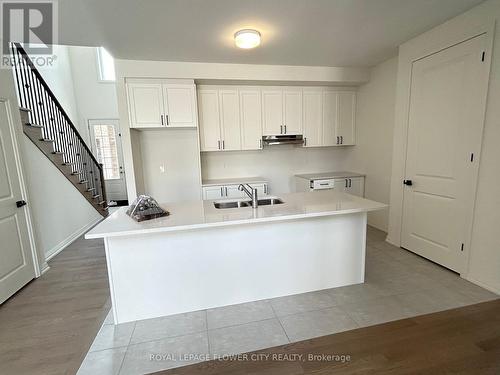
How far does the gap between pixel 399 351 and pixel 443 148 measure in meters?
2.17

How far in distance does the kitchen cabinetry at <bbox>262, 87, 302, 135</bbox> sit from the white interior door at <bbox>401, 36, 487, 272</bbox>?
1.70 meters

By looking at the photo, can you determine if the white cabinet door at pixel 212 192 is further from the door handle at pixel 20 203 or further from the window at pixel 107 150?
the window at pixel 107 150

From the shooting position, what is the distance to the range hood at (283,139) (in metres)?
4.12

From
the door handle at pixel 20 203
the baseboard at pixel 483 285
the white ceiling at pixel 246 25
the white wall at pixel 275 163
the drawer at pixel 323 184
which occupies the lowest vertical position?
the baseboard at pixel 483 285

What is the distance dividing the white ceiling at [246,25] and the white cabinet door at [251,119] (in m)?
0.71

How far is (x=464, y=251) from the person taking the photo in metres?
2.54

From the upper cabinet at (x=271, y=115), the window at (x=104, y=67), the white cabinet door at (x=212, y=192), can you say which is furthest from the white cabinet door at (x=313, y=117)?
the window at (x=104, y=67)

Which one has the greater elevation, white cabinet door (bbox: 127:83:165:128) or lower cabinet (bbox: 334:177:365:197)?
white cabinet door (bbox: 127:83:165:128)

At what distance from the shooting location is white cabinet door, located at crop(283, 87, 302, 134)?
4121mm

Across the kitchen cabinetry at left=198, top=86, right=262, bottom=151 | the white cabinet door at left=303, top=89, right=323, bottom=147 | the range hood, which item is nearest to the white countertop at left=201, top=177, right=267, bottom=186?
the kitchen cabinetry at left=198, top=86, right=262, bottom=151

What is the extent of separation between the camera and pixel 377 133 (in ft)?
12.9

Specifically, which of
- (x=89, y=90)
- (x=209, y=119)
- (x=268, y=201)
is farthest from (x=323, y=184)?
(x=89, y=90)

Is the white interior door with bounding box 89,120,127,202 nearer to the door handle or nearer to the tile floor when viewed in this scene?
the door handle

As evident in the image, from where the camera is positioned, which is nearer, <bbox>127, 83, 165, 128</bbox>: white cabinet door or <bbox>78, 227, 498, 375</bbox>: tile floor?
<bbox>78, 227, 498, 375</bbox>: tile floor
